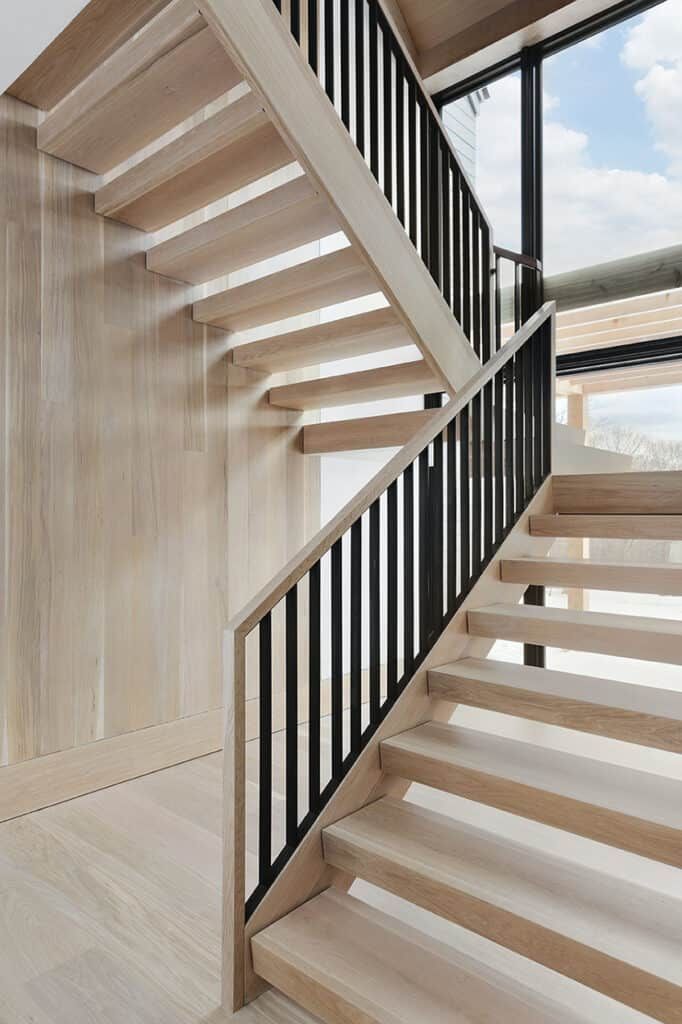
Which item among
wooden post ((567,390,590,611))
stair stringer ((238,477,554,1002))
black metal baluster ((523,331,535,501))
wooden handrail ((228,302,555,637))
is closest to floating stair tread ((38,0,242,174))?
wooden handrail ((228,302,555,637))

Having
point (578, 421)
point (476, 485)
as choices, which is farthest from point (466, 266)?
point (578, 421)

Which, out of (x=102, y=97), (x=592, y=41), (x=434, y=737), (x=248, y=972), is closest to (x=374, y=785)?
(x=434, y=737)

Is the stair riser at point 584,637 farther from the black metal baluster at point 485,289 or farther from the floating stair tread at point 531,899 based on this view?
the black metal baluster at point 485,289

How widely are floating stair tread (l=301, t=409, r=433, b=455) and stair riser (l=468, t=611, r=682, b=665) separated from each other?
1127 mm

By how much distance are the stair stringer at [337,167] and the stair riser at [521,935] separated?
6.02ft

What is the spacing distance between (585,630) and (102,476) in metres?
1.97

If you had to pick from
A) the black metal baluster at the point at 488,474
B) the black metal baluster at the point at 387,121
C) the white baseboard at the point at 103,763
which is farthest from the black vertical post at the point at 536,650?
the black metal baluster at the point at 387,121

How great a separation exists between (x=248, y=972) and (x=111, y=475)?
1.94 m

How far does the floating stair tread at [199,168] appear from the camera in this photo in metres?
2.10

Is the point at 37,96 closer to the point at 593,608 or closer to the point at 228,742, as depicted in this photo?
the point at 228,742

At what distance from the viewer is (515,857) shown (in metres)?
1.71

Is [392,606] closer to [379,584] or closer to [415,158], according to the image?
[379,584]

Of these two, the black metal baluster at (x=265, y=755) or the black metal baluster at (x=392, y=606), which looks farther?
the black metal baluster at (x=392, y=606)

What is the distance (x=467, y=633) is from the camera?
2484mm
